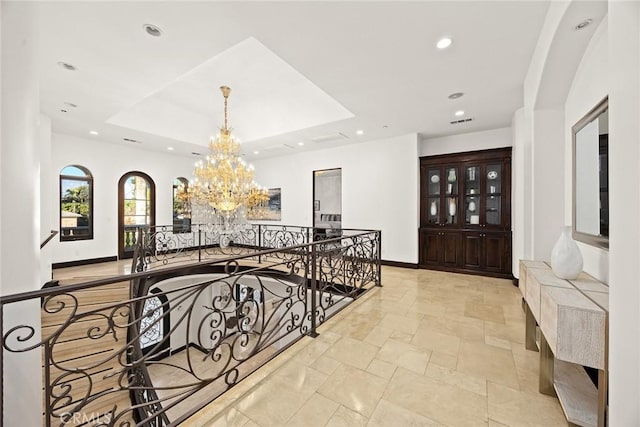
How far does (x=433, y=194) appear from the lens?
5.86 meters

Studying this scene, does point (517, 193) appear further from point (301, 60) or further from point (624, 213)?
point (301, 60)

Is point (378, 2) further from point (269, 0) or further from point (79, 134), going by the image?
point (79, 134)

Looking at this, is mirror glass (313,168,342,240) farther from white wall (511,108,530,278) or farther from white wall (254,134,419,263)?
white wall (511,108,530,278)

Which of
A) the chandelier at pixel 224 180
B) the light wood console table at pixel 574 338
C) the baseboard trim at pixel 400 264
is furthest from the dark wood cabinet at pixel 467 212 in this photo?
the chandelier at pixel 224 180

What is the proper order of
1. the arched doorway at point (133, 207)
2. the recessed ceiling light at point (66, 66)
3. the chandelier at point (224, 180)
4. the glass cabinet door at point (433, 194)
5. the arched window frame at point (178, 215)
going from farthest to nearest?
the arched window frame at point (178, 215) < the arched doorway at point (133, 207) < the glass cabinet door at point (433, 194) < the chandelier at point (224, 180) < the recessed ceiling light at point (66, 66)

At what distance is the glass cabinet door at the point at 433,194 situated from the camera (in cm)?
580

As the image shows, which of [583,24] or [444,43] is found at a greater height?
[444,43]

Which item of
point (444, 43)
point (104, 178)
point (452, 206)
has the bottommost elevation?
point (452, 206)

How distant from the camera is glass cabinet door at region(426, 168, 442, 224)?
5797 millimetres

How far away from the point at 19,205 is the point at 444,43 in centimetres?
363

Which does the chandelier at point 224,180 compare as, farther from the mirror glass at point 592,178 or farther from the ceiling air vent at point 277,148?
the mirror glass at point 592,178

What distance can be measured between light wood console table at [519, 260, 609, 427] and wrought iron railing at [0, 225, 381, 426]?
6.22ft

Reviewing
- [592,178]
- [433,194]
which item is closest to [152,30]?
[592,178]

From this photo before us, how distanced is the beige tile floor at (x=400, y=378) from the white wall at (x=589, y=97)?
1.03 metres
